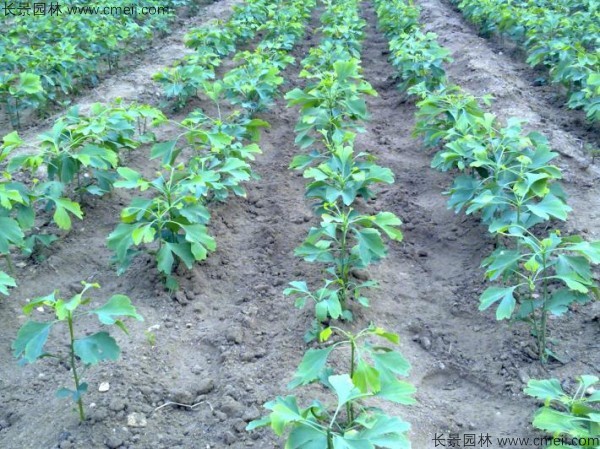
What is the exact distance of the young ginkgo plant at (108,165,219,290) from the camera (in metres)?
4.07

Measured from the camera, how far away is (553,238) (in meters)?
3.51

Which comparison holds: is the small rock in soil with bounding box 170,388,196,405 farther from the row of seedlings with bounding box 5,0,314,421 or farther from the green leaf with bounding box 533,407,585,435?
the green leaf with bounding box 533,407,585,435

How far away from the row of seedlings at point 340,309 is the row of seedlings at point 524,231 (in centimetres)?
60

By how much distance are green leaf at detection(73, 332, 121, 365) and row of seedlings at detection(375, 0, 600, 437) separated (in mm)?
1903

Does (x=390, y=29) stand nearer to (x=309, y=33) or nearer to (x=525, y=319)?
(x=309, y=33)

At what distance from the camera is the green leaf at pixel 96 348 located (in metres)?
3.07

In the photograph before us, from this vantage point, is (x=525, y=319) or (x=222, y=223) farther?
(x=222, y=223)

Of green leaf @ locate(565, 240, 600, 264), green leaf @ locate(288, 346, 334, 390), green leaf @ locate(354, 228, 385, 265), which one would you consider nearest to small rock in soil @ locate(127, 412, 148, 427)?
green leaf @ locate(288, 346, 334, 390)

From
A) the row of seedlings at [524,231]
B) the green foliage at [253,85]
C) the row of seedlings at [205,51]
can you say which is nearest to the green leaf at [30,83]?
the row of seedlings at [205,51]

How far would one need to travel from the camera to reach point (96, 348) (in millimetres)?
3102

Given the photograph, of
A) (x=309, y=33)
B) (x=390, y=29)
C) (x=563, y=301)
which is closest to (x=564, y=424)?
(x=563, y=301)

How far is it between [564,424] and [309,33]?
9546 mm

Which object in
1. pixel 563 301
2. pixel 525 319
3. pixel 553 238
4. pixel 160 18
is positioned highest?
pixel 553 238

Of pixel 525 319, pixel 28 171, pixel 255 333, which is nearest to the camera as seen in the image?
pixel 525 319
